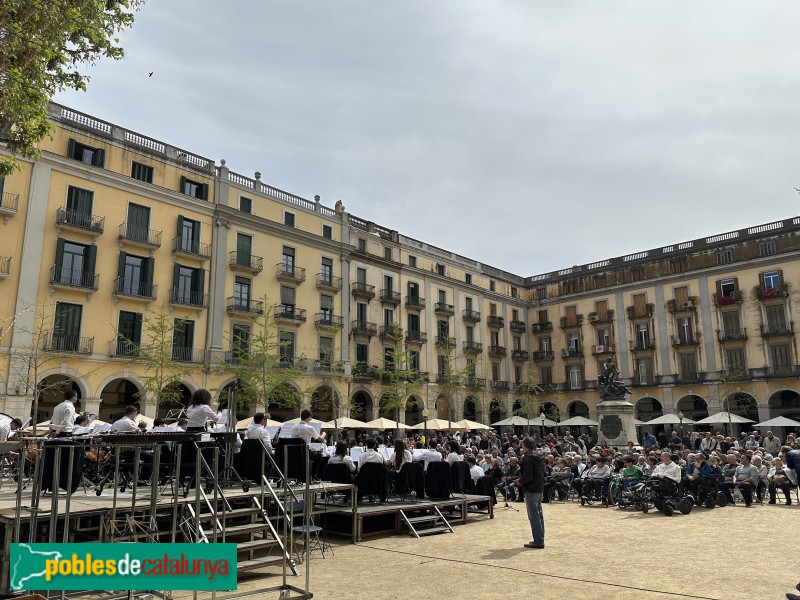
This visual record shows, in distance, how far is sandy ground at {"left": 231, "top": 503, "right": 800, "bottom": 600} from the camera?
705cm

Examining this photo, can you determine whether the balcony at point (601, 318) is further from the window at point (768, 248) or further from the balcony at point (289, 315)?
the balcony at point (289, 315)

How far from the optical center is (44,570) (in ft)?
10.5

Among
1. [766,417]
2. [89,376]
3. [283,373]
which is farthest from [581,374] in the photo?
[89,376]

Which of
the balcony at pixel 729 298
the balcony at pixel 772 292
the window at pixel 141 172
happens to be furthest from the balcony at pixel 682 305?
the window at pixel 141 172

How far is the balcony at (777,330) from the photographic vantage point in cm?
3775

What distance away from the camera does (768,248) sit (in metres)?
39.5

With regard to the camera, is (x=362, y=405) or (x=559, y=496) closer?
(x=559, y=496)

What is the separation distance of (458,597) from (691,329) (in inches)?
1578

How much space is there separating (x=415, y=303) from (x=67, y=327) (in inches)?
851

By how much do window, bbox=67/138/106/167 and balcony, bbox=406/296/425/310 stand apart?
20.3 m

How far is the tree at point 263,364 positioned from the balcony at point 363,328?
4.61 metres

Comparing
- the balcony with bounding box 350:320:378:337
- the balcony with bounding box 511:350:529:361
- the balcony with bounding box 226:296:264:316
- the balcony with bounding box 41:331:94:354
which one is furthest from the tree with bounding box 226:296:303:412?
the balcony with bounding box 511:350:529:361

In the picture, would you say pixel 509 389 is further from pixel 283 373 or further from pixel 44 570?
pixel 44 570

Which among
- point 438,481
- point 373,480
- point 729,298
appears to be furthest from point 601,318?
point 373,480
